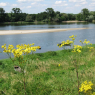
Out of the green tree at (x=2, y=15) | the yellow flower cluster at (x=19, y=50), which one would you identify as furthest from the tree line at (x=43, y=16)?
the yellow flower cluster at (x=19, y=50)

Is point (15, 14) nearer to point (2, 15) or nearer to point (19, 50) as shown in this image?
point (2, 15)

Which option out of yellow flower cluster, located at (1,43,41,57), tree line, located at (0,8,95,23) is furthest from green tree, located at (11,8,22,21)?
yellow flower cluster, located at (1,43,41,57)

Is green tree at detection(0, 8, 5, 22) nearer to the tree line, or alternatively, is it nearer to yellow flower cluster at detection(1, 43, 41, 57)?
Result: the tree line

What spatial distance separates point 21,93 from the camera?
11.8 feet

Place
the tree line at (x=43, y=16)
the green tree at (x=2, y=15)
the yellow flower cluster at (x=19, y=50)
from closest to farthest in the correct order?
the yellow flower cluster at (x=19, y=50), the green tree at (x=2, y=15), the tree line at (x=43, y=16)

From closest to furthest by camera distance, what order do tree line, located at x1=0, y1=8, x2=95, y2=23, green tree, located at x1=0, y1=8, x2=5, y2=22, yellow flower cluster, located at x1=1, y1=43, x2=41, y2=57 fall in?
1. yellow flower cluster, located at x1=1, y1=43, x2=41, y2=57
2. green tree, located at x1=0, y1=8, x2=5, y2=22
3. tree line, located at x1=0, y1=8, x2=95, y2=23

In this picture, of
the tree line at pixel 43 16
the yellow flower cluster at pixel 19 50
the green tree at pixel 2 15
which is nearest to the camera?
the yellow flower cluster at pixel 19 50

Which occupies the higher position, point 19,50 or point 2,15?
point 2,15

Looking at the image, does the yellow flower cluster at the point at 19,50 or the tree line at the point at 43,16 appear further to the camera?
the tree line at the point at 43,16

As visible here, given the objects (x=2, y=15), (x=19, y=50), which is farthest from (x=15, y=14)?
(x=19, y=50)

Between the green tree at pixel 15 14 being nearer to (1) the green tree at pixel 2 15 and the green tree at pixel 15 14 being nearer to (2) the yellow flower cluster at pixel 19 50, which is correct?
(1) the green tree at pixel 2 15

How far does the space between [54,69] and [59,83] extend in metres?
1.43

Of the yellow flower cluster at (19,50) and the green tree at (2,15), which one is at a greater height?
the green tree at (2,15)

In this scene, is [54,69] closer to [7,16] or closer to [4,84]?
[4,84]
